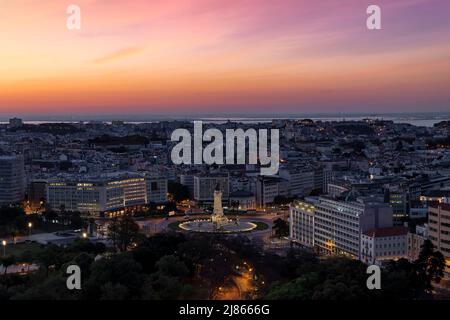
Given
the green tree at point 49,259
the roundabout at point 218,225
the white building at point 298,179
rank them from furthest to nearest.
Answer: the white building at point 298,179
the roundabout at point 218,225
the green tree at point 49,259

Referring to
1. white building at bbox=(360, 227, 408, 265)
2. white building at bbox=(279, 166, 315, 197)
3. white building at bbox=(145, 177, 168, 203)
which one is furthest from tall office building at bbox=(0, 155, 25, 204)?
white building at bbox=(360, 227, 408, 265)

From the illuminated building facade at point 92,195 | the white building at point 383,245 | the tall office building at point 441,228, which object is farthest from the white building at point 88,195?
the tall office building at point 441,228

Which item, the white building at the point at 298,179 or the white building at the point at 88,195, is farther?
the white building at the point at 298,179

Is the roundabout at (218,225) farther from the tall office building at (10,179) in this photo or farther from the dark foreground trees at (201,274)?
the tall office building at (10,179)

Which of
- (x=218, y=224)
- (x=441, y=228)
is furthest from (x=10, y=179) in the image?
(x=441, y=228)

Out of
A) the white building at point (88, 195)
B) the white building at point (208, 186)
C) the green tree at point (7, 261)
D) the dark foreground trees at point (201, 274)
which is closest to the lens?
the dark foreground trees at point (201, 274)

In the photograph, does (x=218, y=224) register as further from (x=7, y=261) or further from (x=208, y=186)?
Result: (x=7, y=261)
